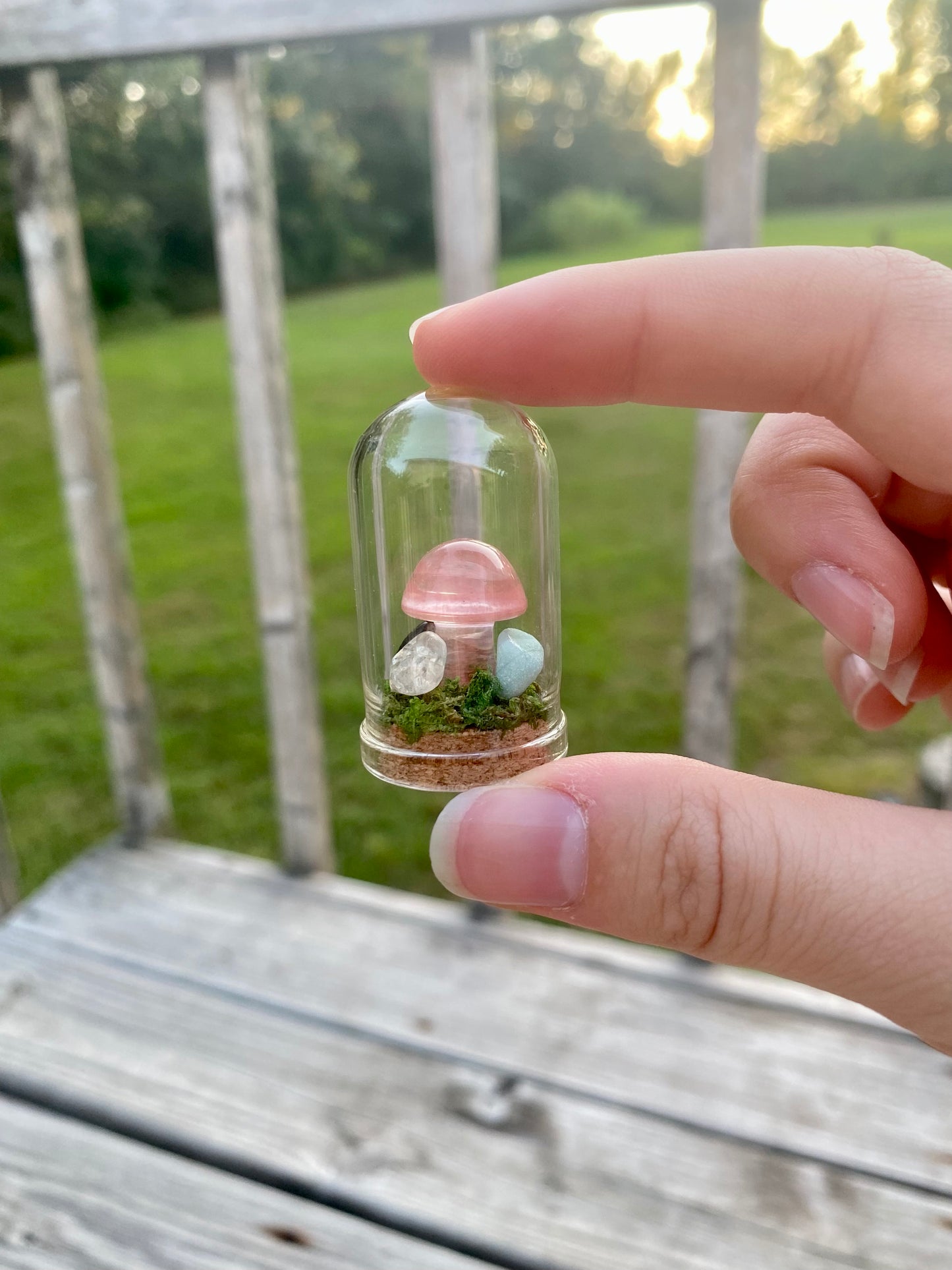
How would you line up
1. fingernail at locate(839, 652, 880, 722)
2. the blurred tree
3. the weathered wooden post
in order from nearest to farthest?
fingernail at locate(839, 652, 880, 722) → the weathered wooden post → the blurred tree

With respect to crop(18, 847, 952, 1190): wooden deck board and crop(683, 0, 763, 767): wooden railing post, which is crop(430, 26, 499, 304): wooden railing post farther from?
crop(18, 847, 952, 1190): wooden deck board

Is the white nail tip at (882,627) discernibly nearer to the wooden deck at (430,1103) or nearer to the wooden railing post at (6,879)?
the wooden deck at (430,1103)

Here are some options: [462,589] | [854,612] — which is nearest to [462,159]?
[462,589]

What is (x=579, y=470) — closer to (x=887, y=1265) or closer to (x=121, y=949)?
(x=121, y=949)

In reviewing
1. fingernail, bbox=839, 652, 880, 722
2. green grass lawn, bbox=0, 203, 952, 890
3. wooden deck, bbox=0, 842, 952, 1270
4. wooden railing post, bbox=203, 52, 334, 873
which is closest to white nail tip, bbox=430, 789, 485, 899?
fingernail, bbox=839, 652, 880, 722

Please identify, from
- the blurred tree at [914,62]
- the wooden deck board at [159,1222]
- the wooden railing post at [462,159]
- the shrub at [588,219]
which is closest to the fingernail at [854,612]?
the wooden railing post at [462,159]
